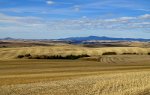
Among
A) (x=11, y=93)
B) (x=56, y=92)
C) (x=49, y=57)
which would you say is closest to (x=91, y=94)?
(x=56, y=92)

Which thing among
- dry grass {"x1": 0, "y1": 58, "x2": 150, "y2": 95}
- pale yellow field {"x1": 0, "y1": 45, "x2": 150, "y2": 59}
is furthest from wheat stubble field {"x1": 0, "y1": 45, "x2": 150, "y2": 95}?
pale yellow field {"x1": 0, "y1": 45, "x2": 150, "y2": 59}

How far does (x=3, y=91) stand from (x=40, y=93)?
3104 mm

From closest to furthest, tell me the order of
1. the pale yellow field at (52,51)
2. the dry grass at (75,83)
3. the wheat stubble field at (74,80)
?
the dry grass at (75,83), the wheat stubble field at (74,80), the pale yellow field at (52,51)

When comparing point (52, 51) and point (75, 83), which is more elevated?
point (75, 83)

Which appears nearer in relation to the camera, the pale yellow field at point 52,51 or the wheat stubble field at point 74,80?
the wheat stubble field at point 74,80

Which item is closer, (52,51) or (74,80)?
(74,80)

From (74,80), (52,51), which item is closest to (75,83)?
(74,80)

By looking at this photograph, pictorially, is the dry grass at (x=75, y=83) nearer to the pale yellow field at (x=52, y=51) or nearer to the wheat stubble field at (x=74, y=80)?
the wheat stubble field at (x=74, y=80)

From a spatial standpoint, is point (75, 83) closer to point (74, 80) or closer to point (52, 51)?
point (74, 80)

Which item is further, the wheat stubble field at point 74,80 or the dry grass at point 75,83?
the wheat stubble field at point 74,80

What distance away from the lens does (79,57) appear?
103375 mm

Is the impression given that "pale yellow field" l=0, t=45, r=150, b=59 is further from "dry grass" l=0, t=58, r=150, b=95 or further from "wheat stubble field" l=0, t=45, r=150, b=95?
"dry grass" l=0, t=58, r=150, b=95

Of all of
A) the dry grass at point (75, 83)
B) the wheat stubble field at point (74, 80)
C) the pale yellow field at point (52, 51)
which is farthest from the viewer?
the pale yellow field at point (52, 51)

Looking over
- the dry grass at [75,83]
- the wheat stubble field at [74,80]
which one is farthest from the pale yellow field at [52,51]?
the dry grass at [75,83]
